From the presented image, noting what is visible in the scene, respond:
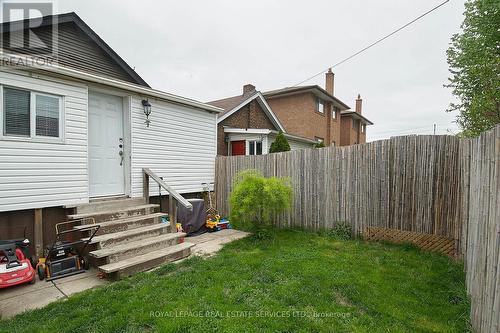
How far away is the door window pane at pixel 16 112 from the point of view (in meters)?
4.30

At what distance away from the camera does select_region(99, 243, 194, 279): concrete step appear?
12.6ft

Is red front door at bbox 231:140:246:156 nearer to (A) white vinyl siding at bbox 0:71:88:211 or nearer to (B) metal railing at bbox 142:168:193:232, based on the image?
(B) metal railing at bbox 142:168:193:232

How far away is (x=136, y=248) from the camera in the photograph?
444 centimetres

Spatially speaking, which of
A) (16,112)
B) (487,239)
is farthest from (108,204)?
(487,239)

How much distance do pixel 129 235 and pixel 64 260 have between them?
1027mm

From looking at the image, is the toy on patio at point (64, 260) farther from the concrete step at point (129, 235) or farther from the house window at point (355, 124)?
the house window at point (355, 124)

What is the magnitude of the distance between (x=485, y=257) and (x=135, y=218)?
18.3ft

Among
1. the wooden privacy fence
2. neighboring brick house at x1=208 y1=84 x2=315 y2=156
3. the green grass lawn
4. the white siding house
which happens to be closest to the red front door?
neighboring brick house at x1=208 y1=84 x2=315 y2=156

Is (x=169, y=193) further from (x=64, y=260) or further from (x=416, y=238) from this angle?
(x=416, y=238)

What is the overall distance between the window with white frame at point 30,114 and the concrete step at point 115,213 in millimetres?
1664

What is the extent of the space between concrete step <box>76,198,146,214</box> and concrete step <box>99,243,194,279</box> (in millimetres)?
1600

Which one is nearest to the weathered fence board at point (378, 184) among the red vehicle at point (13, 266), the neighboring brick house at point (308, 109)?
the red vehicle at point (13, 266)

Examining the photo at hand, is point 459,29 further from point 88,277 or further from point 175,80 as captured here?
point 175,80

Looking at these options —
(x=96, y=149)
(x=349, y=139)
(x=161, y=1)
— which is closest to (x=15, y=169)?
(x=96, y=149)
